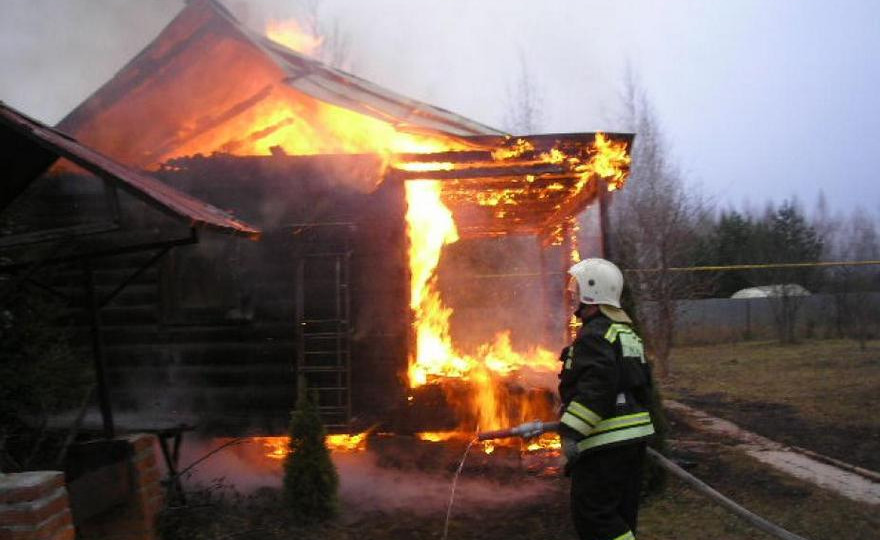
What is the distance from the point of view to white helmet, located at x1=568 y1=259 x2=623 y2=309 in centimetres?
432

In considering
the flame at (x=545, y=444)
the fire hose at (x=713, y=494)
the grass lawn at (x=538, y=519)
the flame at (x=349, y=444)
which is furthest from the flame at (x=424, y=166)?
the fire hose at (x=713, y=494)

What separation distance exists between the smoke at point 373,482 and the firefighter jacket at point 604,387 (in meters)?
2.99

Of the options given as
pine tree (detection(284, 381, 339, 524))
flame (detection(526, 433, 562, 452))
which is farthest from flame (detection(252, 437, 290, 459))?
flame (detection(526, 433, 562, 452))

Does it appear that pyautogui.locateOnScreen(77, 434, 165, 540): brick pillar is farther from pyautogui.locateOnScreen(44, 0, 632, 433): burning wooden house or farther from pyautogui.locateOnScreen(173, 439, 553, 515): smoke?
pyautogui.locateOnScreen(44, 0, 632, 433): burning wooden house

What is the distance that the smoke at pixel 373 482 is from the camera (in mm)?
6781

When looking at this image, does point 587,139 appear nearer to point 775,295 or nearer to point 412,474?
point 412,474

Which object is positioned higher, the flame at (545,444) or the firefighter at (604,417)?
the firefighter at (604,417)

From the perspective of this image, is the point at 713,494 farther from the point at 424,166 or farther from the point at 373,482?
the point at 424,166

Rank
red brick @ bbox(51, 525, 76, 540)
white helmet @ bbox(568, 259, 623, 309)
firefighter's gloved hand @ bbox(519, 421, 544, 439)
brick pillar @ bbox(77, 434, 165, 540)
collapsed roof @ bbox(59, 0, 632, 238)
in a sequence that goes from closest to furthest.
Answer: red brick @ bbox(51, 525, 76, 540) → white helmet @ bbox(568, 259, 623, 309) → firefighter's gloved hand @ bbox(519, 421, 544, 439) → brick pillar @ bbox(77, 434, 165, 540) → collapsed roof @ bbox(59, 0, 632, 238)

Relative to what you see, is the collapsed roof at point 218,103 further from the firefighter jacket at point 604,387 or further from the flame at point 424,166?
the firefighter jacket at point 604,387

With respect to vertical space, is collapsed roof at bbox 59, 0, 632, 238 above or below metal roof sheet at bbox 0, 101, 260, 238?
above

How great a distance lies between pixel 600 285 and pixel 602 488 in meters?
1.29

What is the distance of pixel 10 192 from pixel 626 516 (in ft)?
16.8

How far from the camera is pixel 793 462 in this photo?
805cm
